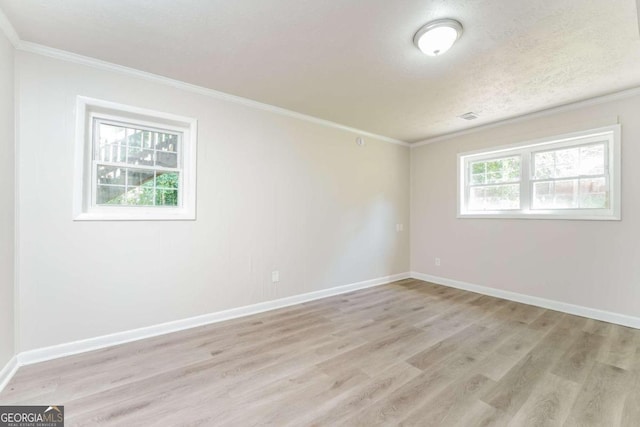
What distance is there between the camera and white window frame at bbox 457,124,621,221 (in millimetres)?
3045

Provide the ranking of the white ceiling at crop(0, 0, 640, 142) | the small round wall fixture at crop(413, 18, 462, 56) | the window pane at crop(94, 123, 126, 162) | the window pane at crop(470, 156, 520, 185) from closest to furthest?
1. the white ceiling at crop(0, 0, 640, 142)
2. the small round wall fixture at crop(413, 18, 462, 56)
3. the window pane at crop(94, 123, 126, 162)
4. the window pane at crop(470, 156, 520, 185)

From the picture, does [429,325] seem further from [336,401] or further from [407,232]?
[407,232]

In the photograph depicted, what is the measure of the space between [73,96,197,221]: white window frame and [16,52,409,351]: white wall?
0.22 feet

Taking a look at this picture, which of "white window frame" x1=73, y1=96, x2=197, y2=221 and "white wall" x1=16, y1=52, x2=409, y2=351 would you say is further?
"white window frame" x1=73, y1=96, x2=197, y2=221

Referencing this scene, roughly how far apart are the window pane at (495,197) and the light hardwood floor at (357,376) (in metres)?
1.64

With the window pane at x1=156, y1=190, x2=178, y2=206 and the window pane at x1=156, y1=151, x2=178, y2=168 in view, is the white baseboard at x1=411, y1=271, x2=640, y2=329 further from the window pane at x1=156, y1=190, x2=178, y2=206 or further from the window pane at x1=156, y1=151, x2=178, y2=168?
the window pane at x1=156, y1=151, x2=178, y2=168

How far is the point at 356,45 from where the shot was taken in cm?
218

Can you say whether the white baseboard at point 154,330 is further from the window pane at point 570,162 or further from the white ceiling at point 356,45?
the window pane at point 570,162

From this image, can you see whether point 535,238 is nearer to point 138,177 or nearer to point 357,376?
point 357,376

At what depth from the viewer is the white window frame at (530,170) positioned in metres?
3.04

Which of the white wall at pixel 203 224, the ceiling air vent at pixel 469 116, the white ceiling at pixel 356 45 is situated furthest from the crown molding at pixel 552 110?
the white wall at pixel 203 224

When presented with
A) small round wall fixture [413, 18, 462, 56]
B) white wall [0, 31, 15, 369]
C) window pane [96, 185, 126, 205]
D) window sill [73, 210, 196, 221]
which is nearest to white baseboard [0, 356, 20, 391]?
white wall [0, 31, 15, 369]

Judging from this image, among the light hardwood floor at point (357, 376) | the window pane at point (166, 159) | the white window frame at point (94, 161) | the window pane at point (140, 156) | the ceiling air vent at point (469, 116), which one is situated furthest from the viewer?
the ceiling air vent at point (469, 116)

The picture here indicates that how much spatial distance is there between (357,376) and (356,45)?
260cm
